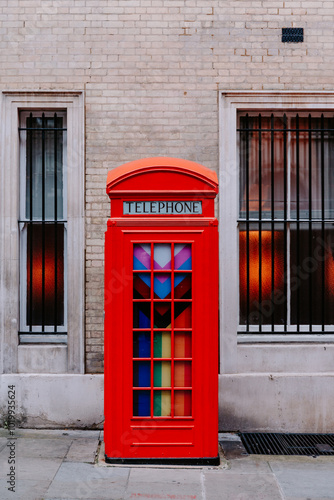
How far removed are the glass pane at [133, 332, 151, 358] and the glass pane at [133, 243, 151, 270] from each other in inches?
26.6

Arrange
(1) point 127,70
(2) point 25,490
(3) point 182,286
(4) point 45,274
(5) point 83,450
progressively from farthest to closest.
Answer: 1. (4) point 45,274
2. (1) point 127,70
3. (5) point 83,450
4. (3) point 182,286
5. (2) point 25,490

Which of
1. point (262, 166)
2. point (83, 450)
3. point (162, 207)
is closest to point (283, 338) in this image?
point (262, 166)

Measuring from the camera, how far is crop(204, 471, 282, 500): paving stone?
4910mm

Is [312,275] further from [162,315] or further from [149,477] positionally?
[149,477]

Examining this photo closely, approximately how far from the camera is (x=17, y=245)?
22.6 feet

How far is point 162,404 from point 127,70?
3988mm

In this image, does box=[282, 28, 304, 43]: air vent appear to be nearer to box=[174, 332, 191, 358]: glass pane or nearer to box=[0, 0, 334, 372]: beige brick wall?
box=[0, 0, 334, 372]: beige brick wall

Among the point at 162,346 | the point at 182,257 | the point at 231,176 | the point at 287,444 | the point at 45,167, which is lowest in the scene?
the point at 287,444

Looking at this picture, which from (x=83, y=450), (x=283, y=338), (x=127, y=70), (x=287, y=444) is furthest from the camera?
(x=283, y=338)

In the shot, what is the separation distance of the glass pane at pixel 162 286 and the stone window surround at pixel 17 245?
1.59 meters

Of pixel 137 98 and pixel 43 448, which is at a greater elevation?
pixel 137 98

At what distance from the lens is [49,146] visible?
714 cm

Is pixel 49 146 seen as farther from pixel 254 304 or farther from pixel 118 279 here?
pixel 254 304

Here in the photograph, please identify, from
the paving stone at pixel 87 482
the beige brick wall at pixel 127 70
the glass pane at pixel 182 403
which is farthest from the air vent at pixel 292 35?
the paving stone at pixel 87 482
